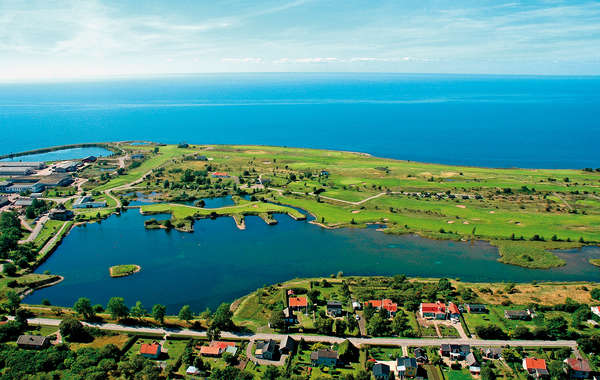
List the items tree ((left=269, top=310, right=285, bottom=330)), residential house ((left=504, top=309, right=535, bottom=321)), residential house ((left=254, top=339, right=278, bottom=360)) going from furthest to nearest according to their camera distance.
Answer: residential house ((left=504, top=309, right=535, bottom=321)), tree ((left=269, top=310, right=285, bottom=330)), residential house ((left=254, top=339, right=278, bottom=360))

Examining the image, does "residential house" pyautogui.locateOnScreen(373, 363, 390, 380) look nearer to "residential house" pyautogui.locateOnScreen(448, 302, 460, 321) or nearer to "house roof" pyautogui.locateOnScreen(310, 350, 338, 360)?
"house roof" pyautogui.locateOnScreen(310, 350, 338, 360)

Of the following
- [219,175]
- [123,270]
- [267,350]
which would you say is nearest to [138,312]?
[123,270]

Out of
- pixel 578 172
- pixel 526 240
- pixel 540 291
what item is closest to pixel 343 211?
pixel 526 240

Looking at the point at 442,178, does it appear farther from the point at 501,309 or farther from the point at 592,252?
the point at 501,309

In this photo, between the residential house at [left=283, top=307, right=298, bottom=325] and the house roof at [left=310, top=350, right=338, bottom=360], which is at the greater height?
the house roof at [left=310, top=350, right=338, bottom=360]

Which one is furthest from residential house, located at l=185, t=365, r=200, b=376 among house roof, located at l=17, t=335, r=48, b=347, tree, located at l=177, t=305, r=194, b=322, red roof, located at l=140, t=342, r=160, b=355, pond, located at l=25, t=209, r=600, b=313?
house roof, located at l=17, t=335, r=48, b=347

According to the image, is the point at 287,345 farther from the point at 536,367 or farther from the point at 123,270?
the point at 123,270
